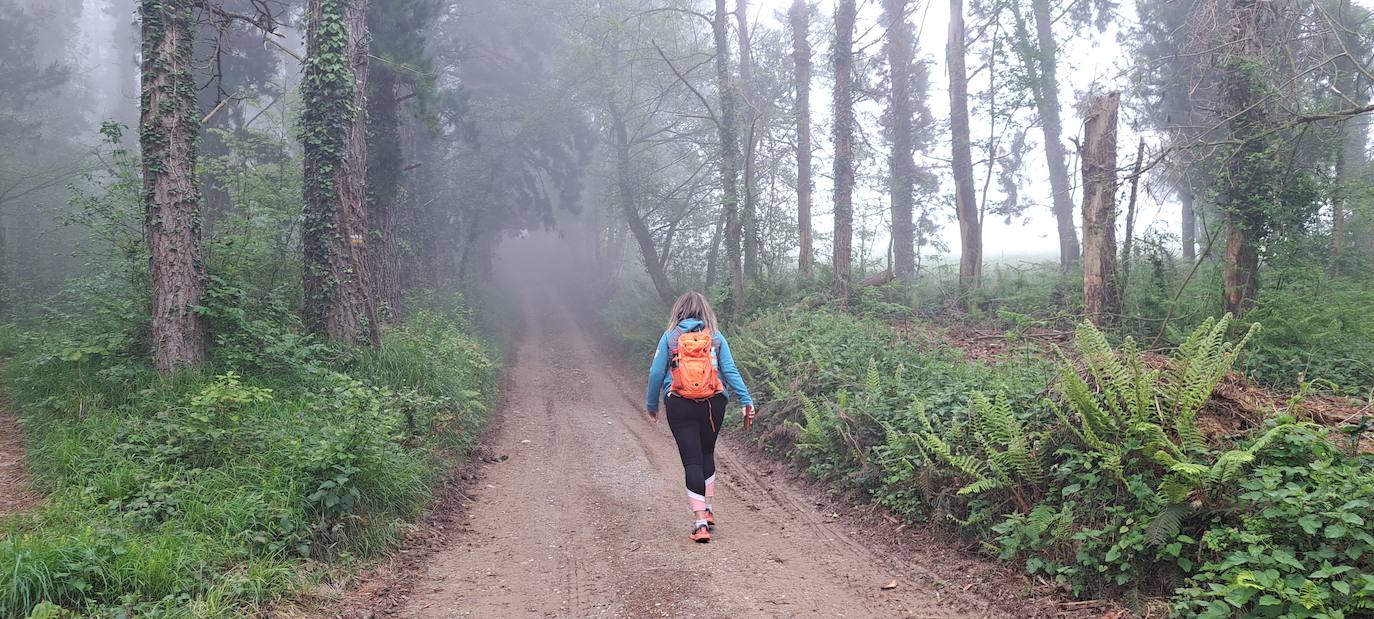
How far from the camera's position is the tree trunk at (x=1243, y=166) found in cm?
852

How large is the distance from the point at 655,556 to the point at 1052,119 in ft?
60.7

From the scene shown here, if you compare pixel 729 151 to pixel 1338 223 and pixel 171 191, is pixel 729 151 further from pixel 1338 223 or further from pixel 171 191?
pixel 171 191

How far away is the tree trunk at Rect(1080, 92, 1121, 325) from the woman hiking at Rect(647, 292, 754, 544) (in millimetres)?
6111

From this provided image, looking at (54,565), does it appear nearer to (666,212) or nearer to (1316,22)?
(1316,22)

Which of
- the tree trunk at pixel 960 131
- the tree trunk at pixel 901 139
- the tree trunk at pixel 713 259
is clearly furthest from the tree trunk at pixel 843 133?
the tree trunk at pixel 713 259

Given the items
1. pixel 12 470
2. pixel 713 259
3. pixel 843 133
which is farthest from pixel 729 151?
pixel 12 470

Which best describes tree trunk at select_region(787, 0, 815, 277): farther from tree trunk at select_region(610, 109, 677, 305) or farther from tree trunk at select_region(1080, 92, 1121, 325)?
tree trunk at select_region(1080, 92, 1121, 325)

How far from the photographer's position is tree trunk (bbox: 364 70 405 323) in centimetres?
1400

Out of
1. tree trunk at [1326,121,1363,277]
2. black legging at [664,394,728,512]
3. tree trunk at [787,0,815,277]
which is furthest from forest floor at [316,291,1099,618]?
tree trunk at [787,0,815,277]

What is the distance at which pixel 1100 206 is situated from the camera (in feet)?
31.3

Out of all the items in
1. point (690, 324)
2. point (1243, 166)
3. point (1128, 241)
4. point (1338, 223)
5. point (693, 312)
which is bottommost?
point (690, 324)

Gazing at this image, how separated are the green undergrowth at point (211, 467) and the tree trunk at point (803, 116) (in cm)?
1180

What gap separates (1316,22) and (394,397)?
12.5 m

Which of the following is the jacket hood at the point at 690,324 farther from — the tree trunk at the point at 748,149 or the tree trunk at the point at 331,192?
the tree trunk at the point at 748,149
